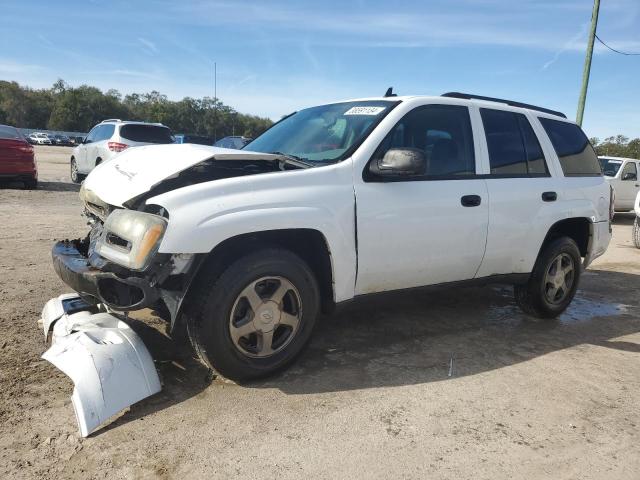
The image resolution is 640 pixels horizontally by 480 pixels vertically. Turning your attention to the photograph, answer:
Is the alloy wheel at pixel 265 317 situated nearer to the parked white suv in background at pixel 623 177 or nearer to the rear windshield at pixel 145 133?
the rear windshield at pixel 145 133

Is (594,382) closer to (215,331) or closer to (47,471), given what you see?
(215,331)

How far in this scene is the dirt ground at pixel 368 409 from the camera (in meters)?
2.45

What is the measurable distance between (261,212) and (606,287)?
534 cm

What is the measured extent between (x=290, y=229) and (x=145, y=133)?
10716 millimetres

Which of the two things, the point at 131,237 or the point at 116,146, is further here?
the point at 116,146

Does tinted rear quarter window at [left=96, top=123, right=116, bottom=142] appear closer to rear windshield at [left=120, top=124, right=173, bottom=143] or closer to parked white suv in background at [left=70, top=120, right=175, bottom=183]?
parked white suv in background at [left=70, top=120, right=175, bottom=183]

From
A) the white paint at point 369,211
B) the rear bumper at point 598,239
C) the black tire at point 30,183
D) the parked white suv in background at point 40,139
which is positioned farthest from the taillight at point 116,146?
the parked white suv in background at point 40,139

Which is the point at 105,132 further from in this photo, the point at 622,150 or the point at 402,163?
the point at 622,150

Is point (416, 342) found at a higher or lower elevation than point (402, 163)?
lower

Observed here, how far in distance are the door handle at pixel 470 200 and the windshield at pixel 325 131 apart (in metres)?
0.87

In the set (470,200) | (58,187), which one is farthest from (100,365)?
(58,187)

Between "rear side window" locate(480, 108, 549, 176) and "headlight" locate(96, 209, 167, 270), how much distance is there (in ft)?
8.96

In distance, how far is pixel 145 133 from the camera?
1271 centimetres

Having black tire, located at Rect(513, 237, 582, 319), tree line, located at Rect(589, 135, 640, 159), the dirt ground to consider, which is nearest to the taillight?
the dirt ground
